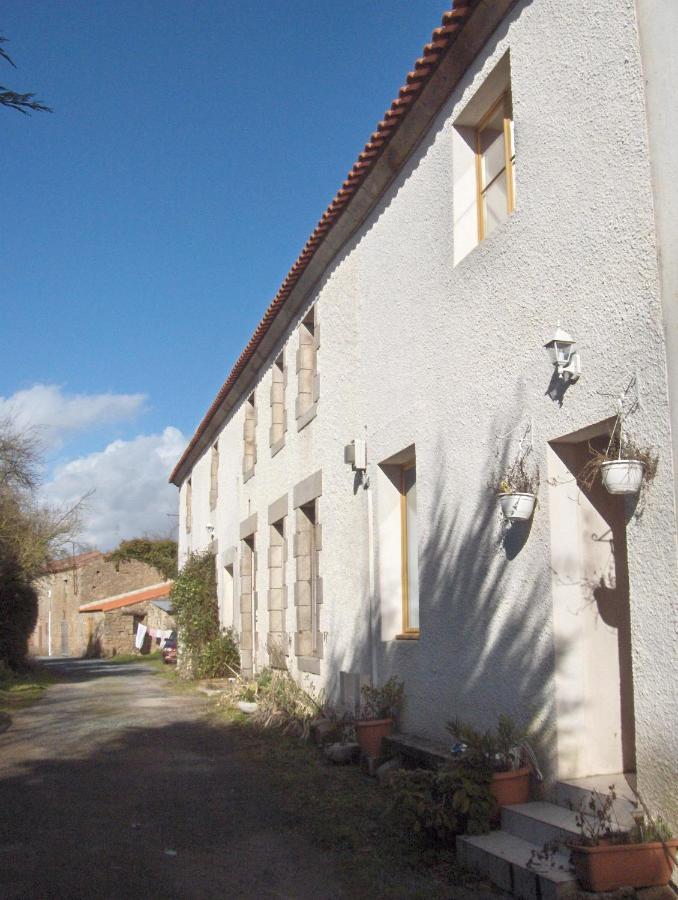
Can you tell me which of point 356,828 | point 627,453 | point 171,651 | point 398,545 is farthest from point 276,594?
point 171,651

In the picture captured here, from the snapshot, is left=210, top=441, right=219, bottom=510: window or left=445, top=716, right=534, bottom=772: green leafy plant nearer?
left=445, top=716, right=534, bottom=772: green leafy plant

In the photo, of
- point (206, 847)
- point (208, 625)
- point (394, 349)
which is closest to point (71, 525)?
point (208, 625)

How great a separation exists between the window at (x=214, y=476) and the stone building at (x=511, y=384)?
8.89 m

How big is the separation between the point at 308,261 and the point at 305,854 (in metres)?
7.27

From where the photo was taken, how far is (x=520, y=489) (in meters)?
5.93

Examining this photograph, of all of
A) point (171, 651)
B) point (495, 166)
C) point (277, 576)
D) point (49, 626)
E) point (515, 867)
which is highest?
point (495, 166)

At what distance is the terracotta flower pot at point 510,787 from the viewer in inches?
217

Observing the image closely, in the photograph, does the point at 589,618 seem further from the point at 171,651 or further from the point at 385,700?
the point at 171,651

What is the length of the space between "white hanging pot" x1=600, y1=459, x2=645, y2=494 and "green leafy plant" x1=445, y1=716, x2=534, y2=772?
6.32ft

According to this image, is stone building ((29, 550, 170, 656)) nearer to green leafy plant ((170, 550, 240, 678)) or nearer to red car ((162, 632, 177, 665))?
red car ((162, 632, 177, 665))

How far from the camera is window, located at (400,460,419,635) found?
27.9ft

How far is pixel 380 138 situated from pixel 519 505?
4.17 meters

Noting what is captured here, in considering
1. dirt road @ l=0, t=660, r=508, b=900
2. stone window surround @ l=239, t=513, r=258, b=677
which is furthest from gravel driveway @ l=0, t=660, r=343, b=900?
stone window surround @ l=239, t=513, r=258, b=677

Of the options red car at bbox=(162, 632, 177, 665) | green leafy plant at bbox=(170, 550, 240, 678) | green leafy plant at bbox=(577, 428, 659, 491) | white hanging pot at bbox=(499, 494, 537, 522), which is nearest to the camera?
green leafy plant at bbox=(577, 428, 659, 491)
